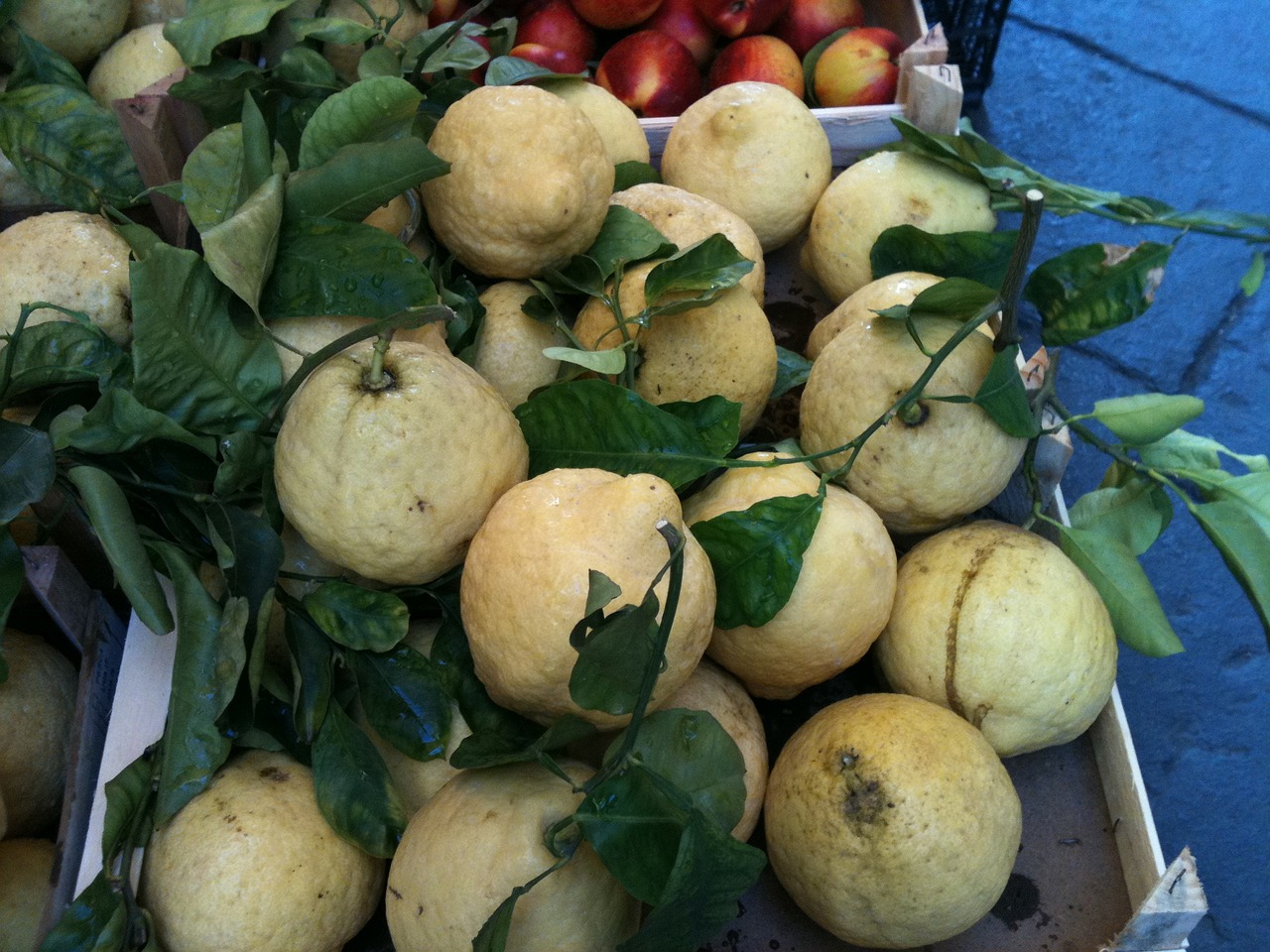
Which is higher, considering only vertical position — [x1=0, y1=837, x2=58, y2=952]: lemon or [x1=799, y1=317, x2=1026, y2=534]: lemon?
[x1=799, y1=317, x2=1026, y2=534]: lemon

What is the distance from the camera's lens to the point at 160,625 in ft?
2.72

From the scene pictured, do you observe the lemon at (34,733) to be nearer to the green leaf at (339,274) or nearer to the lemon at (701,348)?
the green leaf at (339,274)

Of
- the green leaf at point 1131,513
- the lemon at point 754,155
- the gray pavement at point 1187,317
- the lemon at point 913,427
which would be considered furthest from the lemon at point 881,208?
the gray pavement at point 1187,317

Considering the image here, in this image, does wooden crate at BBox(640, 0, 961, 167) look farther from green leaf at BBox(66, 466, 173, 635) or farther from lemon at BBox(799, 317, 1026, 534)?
green leaf at BBox(66, 466, 173, 635)

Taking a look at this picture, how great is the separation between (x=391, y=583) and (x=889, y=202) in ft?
2.63

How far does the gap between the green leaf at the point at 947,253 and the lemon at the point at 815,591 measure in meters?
0.34

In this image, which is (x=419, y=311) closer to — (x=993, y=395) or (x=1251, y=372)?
(x=993, y=395)

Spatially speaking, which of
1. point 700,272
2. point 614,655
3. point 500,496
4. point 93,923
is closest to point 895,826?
point 614,655

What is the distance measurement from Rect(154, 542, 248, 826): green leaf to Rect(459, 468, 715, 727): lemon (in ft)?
0.70

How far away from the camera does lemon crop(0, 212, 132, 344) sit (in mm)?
1005

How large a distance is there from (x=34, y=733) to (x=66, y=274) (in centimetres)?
45

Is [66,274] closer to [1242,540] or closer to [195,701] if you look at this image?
[195,701]

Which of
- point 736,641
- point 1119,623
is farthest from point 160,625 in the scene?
point 1119,623

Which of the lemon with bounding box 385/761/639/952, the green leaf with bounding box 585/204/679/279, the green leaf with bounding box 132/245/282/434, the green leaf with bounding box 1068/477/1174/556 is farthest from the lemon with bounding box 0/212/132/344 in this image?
the green leaf with bounding box 1068/477/1174/556
